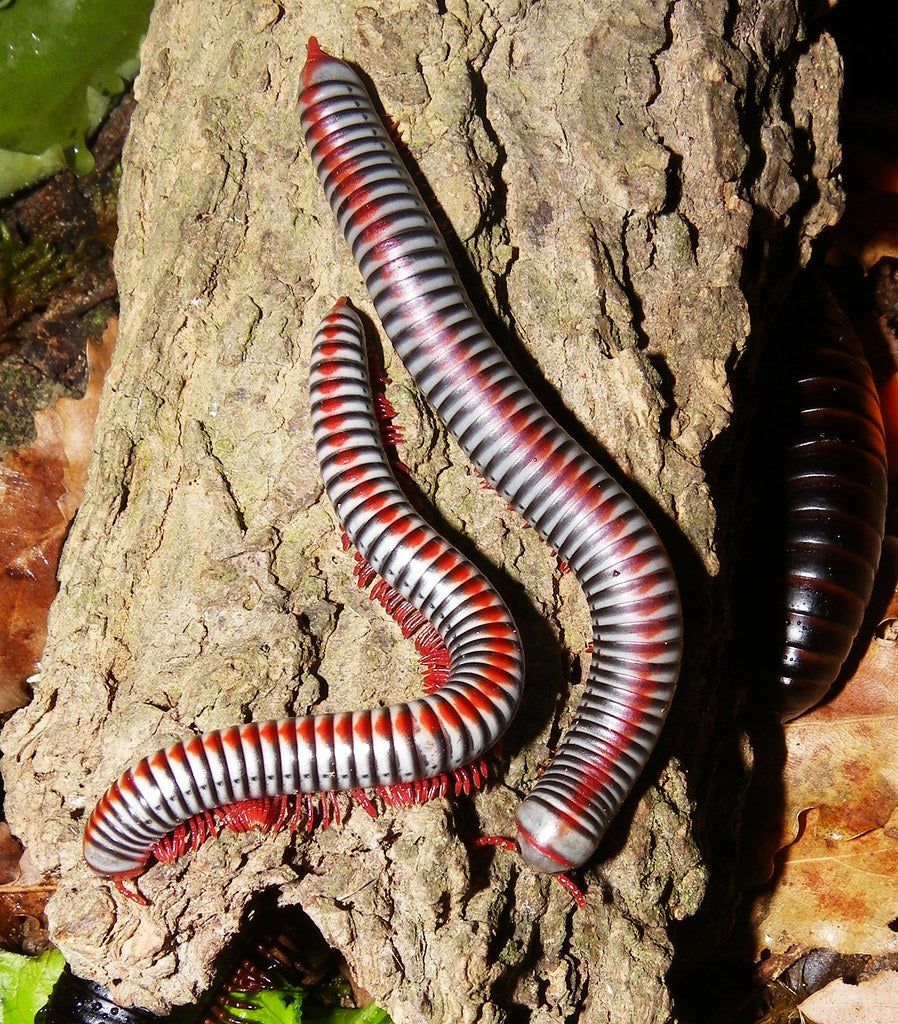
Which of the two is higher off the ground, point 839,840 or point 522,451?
point 522,451

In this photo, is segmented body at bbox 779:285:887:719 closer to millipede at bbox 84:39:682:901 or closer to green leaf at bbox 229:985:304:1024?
millipede at bbox 84:39:682:901

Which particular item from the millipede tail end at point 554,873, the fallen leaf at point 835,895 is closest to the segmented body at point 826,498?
the fallen leaf at point 835,895

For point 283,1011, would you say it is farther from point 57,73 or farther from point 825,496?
point 57,73

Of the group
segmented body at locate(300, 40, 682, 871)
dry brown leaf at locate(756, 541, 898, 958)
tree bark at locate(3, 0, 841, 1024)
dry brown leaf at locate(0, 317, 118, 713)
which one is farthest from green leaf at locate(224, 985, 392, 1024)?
dry brown leaf at locate(756, 541, 898, 958)

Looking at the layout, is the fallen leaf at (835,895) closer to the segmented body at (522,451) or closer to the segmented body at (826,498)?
the segmented body at (826,498)

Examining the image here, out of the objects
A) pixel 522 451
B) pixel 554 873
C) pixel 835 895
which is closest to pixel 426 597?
pixel 522 451

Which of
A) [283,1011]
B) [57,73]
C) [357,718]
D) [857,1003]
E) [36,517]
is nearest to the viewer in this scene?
[357,718]
